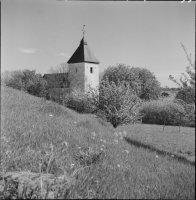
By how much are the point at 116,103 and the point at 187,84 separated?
0.79 m

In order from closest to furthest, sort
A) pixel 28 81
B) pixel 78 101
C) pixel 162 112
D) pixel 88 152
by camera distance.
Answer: pixel 88 152, pixel 78 101, pixel 28 81, pixel 162 112

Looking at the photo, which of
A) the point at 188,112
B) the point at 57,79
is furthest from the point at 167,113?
the point at 57,79

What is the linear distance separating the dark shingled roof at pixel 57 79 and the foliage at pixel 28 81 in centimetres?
8

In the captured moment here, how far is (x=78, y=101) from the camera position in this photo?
6.32ft

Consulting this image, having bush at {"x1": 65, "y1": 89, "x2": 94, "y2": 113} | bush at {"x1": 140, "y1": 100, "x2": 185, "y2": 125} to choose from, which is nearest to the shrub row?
bush at {"x1": 140, "y1": 100, "x2": 185, "y2": 125}

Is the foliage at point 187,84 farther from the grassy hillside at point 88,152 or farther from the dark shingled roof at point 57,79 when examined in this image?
the dark shingled roof at point 57,79

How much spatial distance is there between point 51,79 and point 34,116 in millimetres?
468

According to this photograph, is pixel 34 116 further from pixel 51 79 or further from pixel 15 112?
pixel 51 79

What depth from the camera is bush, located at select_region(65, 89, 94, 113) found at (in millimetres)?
1878

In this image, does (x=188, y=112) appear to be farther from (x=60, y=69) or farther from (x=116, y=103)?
(x=60, y=69)

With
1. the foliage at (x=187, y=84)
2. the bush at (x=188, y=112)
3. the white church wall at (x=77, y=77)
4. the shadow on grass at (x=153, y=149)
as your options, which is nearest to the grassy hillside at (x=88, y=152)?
the shadow on grass at (x=153, y=149)

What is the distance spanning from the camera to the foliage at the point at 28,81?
1994 mm

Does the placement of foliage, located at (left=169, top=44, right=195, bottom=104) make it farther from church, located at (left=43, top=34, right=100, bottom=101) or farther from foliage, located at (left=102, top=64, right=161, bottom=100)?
church, located at (left=43, top=34, right=100, bottom=101)

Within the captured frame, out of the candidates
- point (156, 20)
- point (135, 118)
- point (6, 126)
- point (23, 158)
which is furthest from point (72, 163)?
point (156, 20)
